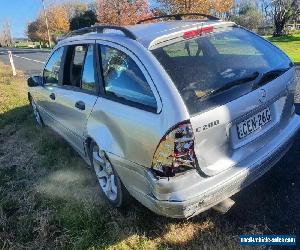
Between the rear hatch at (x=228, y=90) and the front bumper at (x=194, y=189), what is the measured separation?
7 centimetres

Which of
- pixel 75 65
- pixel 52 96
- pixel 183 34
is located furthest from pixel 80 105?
pixel 183 34

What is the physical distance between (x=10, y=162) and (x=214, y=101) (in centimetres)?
376

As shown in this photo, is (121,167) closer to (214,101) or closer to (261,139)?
(214,101)

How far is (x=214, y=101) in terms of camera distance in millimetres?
3283

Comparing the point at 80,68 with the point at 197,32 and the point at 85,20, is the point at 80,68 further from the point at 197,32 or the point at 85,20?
the point at 85,20

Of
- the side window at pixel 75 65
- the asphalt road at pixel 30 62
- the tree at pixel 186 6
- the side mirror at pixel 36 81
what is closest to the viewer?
the side window at pixel 75 65

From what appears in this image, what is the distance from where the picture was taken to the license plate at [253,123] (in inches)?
136

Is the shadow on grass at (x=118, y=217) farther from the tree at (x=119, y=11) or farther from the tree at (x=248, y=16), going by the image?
the tree at (x=248, y=16)

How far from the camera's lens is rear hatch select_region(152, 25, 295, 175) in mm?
3238

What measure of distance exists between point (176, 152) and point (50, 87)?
10.1 ft

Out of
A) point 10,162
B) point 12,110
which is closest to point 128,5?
point 12,110

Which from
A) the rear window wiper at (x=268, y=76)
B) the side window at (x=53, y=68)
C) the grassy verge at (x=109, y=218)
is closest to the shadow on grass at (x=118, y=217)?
the grassy verge at (x=109, y=218)

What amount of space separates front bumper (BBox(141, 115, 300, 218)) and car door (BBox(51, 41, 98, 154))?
1249 mm

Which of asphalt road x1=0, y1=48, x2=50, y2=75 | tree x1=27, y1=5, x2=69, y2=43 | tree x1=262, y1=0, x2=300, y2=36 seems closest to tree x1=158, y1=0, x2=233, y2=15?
asphalt road x1=0, y1=48, x2=50, y2=75
